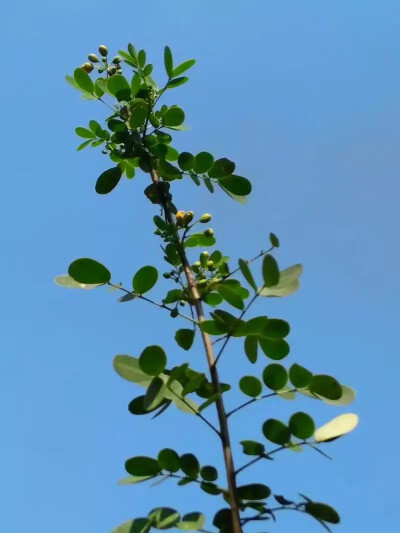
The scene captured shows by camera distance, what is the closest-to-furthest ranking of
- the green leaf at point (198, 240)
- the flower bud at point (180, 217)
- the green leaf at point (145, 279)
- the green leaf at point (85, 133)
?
the green leaf at point (145, 279), the flower bud at point (180, 217), the green leaf at point (198, 240), the green leaf at point (85, 133)

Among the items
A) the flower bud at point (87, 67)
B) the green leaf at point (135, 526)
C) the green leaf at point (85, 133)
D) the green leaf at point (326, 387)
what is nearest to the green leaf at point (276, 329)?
the green leaf at point (326, 387)

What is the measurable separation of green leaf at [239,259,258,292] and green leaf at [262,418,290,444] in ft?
1.03

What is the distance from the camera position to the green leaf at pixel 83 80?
2.54 m

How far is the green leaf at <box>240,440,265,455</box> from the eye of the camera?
1573 millimetres

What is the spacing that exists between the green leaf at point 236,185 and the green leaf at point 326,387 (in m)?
0.84

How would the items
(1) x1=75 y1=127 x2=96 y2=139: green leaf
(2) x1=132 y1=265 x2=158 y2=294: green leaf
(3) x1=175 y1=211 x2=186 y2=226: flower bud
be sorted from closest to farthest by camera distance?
1. (2) x1=132 y1=265 x2=158 y2=294: green leaf
2. (3) x1=175 y1=211 x2=186 y2=226: flower bud
3. (1) x1=75 y1=127 x2=96 y2=139: green leaf

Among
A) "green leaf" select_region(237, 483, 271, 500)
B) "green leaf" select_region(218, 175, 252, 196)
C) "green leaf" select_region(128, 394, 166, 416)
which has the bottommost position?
"green leaf" select_region(237, 483, 271, 500)

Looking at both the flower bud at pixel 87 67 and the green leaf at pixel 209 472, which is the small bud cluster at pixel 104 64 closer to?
the flower bud at pixel 87 67

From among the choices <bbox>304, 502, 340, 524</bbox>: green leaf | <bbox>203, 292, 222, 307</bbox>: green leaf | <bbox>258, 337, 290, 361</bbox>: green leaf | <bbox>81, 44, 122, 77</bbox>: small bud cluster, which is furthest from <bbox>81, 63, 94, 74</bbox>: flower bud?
<bbox>304, 502, 340, 524</bbox>: green leaf

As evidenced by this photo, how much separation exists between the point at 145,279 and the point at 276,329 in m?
0.43

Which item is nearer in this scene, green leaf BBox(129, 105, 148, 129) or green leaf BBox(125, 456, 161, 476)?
green leaf BBox(125, 456, 161, 476)

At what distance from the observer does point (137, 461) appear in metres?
1.56

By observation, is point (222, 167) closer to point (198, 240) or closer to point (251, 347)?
point (198, 240)

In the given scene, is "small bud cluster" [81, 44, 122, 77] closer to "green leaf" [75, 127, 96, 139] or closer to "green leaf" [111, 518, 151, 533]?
"green leaf" [75, 127, 96, 139]
